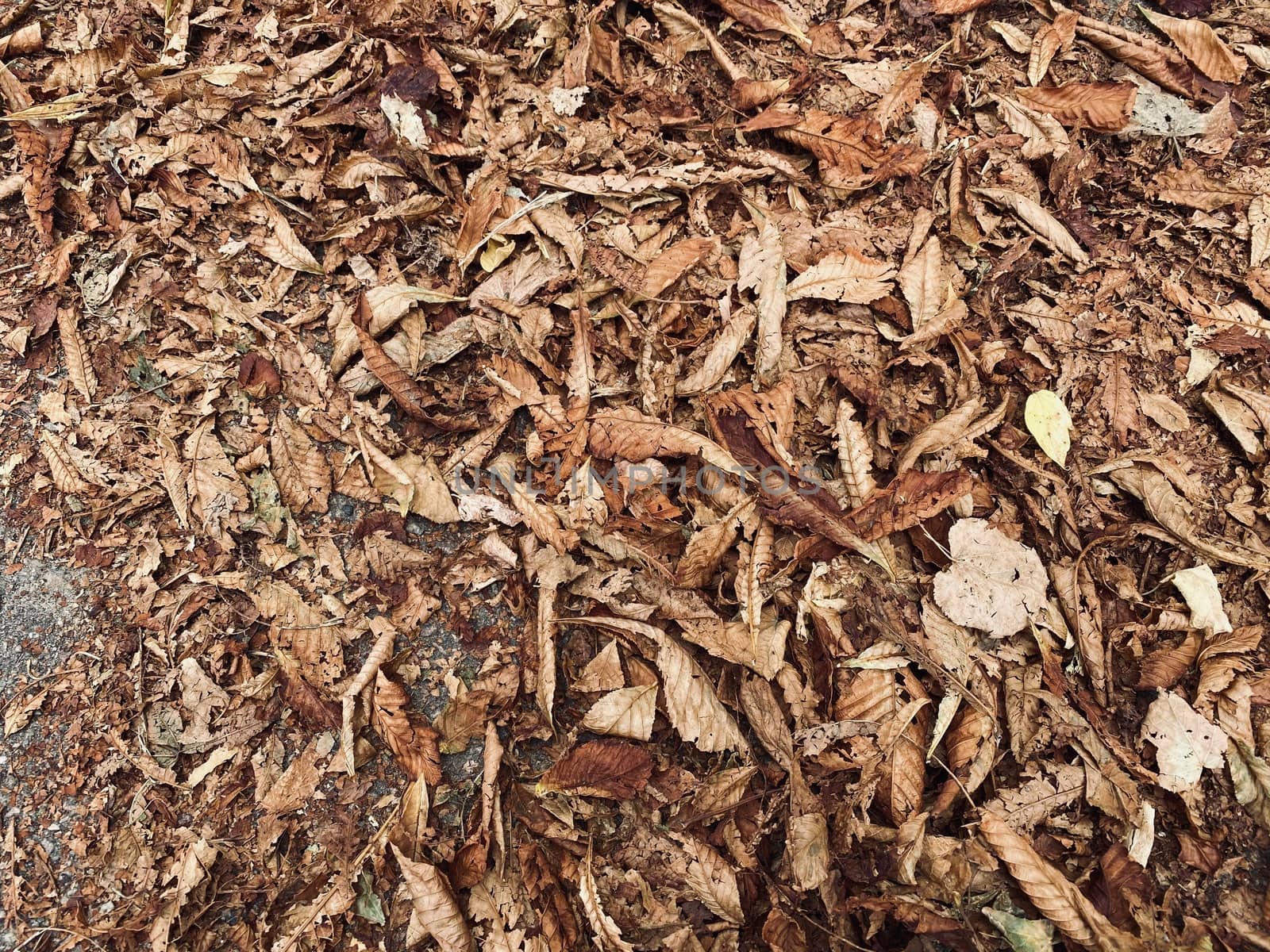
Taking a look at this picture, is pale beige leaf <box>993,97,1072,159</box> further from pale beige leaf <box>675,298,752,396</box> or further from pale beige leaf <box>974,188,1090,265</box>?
pale beige leaf <box>675,298,752,396</box>

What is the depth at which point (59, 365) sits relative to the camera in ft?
7.22

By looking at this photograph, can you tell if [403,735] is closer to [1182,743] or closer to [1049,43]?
[1182,743]

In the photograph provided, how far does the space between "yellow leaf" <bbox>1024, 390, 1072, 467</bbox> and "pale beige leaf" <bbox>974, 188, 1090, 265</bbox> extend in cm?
52

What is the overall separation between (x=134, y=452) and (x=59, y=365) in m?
0.38

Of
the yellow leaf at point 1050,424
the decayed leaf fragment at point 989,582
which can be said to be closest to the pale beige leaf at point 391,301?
the decayed leaf fragment at point 989,582

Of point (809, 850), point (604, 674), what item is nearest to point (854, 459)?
point (604, 674)

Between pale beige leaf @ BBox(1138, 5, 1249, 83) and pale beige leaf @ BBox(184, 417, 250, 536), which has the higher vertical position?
pale beige leaf @ BBox(1138, 5, 1249, 83)

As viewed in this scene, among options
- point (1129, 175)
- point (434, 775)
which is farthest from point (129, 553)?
point (1129, 175)

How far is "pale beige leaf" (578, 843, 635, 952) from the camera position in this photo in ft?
5.83

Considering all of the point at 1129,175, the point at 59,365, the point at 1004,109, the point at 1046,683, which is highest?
the point at 1004,109

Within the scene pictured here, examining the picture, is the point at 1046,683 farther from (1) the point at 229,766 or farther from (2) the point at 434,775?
(1) the point at 229,766

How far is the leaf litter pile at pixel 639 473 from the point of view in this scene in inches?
73.9

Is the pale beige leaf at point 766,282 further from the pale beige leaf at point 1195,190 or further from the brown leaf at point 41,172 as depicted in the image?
the brown leaf at point 41,172

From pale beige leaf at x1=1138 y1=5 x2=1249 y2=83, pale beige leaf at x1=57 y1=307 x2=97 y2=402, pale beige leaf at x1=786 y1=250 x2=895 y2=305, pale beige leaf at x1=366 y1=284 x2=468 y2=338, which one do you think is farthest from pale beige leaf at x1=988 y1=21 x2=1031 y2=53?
pale beige leaf at x1=57 y1=307 x2=97 y2=402
